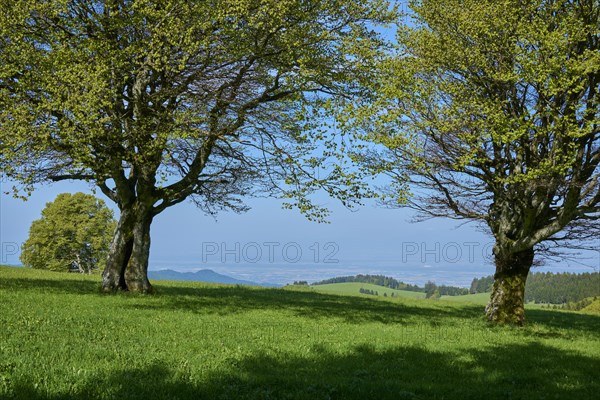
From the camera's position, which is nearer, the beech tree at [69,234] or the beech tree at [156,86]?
the beech tree at [156,86]

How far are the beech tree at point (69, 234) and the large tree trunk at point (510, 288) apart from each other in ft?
176

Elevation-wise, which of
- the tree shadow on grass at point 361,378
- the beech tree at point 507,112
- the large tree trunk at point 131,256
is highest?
the beech tree at point 507,112

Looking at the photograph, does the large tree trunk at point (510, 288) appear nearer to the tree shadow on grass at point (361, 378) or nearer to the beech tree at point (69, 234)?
the tree shadow on grass at point (361, 378)

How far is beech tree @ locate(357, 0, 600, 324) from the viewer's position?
71.3ft

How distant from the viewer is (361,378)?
11.3 metres

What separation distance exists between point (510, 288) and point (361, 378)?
17848 mm

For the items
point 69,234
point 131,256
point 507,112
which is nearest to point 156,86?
point 131,256

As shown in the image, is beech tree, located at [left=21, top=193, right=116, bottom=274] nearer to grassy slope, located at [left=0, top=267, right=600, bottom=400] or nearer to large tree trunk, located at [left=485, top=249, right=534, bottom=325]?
grassy slope, located at [left=0, top=267, right=600, bottom=400]

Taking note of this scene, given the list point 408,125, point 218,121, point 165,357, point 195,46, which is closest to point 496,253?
point 408,125

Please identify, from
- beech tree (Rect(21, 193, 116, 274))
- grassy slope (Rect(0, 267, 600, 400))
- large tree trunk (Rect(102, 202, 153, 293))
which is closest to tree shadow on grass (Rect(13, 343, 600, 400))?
grassy slope (Rect(0, 267, 600, 400))

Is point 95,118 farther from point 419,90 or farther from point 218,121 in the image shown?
point 419,90

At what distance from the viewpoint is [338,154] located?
25844 mm

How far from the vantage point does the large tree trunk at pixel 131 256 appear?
28250mm

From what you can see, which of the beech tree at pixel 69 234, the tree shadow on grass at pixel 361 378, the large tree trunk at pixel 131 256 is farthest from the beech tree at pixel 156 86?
the beech tree at pixel 69 234
